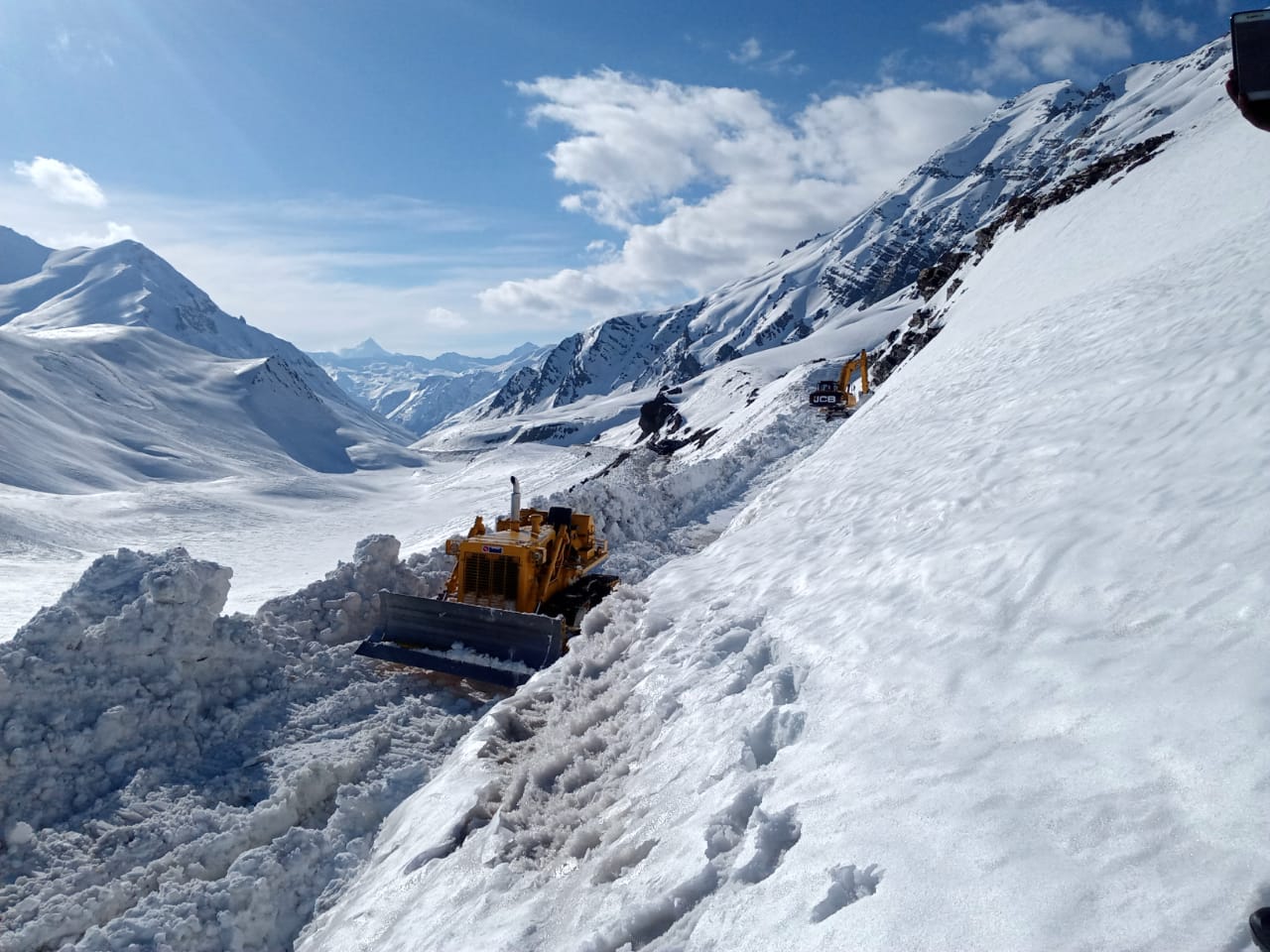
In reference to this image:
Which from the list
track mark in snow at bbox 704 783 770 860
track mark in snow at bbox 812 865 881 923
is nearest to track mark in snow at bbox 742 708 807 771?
track mark in snow at bbox 704 783 770 860

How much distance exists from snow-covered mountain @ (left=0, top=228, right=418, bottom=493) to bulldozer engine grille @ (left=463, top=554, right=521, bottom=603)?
45891 mm

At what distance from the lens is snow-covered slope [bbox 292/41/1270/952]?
2812 millimetres

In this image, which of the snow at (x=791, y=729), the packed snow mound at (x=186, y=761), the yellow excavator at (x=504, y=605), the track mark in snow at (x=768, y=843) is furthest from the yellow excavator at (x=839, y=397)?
the track mark in snow at (x=768, y=843)

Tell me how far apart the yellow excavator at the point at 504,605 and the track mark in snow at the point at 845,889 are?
5.94 meters

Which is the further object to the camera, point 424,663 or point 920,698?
point 424,663

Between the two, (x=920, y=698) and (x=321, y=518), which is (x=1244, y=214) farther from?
(x=321, y=518)

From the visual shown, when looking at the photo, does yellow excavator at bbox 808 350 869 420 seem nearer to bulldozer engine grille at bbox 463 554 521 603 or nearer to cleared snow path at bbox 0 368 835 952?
bulldozer engine grille at bbox 463 554 521 603

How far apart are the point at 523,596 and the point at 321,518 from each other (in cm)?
4052

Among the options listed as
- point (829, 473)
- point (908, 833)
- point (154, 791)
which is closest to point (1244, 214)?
point (829, 473)

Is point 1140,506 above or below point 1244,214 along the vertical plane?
below

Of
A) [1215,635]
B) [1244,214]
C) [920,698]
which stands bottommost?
[920,698]

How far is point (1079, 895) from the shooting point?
2.62m

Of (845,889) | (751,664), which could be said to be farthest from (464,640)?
(845,889)

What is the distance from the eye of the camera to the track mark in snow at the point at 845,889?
3.03m
